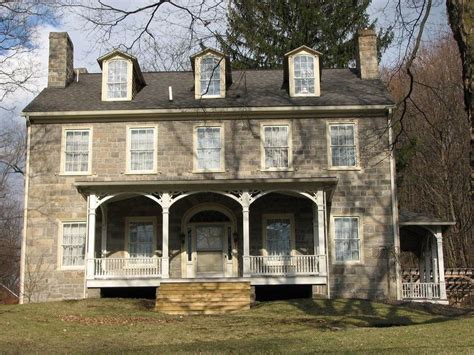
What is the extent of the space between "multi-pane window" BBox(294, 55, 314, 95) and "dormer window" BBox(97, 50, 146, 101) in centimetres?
547

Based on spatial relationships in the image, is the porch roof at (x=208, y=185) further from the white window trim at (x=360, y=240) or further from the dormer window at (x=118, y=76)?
the dormer window at (x=118, y=76)

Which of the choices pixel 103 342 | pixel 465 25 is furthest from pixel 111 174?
pixel 465 25

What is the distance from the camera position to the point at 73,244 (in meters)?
19.7

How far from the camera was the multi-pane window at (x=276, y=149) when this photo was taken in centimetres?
2017

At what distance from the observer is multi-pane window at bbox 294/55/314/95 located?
21156 mm

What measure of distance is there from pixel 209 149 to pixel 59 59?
260 inches

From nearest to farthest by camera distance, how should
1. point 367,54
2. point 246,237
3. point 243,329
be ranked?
point 243,329 → point 246,237 → point 367,54

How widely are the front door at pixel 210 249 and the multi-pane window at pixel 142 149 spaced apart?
103 inches

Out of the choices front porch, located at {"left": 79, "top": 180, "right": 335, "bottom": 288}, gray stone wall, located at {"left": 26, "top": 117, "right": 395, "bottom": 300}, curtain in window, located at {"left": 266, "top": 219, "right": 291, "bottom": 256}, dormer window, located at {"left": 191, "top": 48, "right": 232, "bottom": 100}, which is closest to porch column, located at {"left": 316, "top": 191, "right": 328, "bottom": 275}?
front porch, located at {"left": 79, "top": 180, "right": 335, "bottom": 288}

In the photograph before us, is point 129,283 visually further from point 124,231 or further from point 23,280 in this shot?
point 23,280

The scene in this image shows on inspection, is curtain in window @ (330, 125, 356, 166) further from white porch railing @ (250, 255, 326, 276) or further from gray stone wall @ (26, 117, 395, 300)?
white porch railing @ (250, 255, 326, 276)

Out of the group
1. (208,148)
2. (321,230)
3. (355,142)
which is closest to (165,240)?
(208,148)

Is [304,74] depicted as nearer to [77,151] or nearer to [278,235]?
[278,235]

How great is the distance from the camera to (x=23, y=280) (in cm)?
1931
